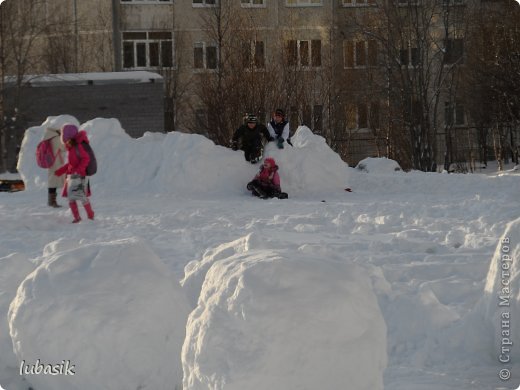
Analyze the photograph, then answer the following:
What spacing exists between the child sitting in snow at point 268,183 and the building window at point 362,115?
16767 mm

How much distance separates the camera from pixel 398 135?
103 feet

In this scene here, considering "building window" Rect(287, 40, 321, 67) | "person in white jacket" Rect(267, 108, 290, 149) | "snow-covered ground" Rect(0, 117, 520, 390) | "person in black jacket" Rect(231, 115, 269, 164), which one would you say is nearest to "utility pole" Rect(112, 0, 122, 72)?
"building window" Rect(287, 40, 321, 67)

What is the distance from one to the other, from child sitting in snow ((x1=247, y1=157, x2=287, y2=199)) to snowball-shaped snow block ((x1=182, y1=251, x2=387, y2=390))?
472 inches

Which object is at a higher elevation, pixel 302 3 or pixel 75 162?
pixel 302 3

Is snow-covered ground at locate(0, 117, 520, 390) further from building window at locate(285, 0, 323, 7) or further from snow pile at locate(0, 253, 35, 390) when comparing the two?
building window at locate(285, 0, 323, 7)

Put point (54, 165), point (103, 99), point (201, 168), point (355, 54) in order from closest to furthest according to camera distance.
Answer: point (54, 165)
point (201, 168)
point (103, 99)
point (355, 54)

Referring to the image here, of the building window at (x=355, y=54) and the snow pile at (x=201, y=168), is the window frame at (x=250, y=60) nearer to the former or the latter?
the snow pile at (x=201, y=168)

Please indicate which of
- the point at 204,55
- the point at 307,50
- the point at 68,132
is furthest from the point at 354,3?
the point at 68,132

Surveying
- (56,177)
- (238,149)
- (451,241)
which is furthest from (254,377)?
(238,149)

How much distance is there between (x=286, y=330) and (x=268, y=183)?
12.4 meters

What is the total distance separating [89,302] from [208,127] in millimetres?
20649

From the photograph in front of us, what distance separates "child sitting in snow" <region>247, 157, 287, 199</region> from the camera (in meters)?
16.0

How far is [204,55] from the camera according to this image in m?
38.2

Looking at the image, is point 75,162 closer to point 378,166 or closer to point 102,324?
point 102,324
